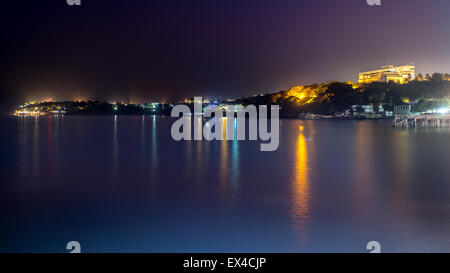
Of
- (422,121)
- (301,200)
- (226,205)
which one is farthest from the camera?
(422,121)

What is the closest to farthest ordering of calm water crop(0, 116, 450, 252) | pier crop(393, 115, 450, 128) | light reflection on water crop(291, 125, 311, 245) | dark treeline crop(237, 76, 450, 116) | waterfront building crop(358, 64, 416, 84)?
calm water crop(0, 116, 450, 252)
light reflection on water crop(291, 125, 311, 245)
pier crop(393, 115, 450, 128)
dark treeline crop(237, 76, 450, 116)
waterfront building crop(358, 64, 416, 84)

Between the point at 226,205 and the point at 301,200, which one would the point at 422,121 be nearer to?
the point at 301,200

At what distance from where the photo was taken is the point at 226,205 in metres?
10.0

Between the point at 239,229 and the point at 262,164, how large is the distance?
963 cm

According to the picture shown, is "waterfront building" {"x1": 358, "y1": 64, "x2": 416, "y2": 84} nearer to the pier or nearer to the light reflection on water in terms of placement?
the pier

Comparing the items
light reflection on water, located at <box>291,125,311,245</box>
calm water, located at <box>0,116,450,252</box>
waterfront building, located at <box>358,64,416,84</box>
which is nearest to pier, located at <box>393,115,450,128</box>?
calm water, located at <box>0,116,450,252</box>

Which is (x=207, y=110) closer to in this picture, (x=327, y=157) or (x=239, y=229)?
(x=327, y=157)

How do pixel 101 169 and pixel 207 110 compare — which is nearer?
pixel 101 169

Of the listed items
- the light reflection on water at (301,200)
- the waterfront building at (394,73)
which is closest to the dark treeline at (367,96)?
the waterfront building at (394,73)

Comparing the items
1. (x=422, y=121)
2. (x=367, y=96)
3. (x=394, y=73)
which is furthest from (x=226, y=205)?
(x=394, y=73)

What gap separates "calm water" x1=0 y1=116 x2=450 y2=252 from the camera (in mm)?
7234
